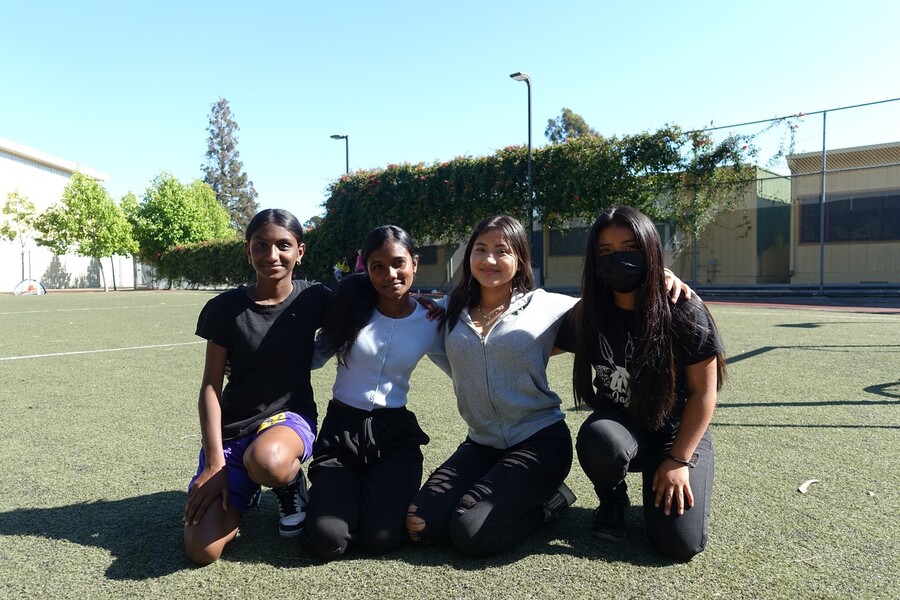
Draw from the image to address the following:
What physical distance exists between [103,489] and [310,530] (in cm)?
132

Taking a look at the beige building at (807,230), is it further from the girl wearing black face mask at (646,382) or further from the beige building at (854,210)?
the girl wearing black face mask at (646,382)

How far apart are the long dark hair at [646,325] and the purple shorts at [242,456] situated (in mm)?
1150

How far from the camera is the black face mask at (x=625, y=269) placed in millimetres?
2504

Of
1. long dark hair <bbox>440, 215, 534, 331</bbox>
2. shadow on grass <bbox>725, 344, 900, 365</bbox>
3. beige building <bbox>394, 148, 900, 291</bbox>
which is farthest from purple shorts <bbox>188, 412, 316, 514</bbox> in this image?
beige building <bbox>394, 148, 900, 291</bbox>

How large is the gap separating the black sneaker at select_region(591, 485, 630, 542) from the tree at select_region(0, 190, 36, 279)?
44.9 m

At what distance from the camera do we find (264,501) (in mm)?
3051

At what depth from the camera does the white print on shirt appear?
8.56 ft

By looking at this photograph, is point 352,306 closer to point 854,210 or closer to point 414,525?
point 414,525

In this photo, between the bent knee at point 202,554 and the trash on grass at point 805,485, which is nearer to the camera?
the bent knee at point 202,554

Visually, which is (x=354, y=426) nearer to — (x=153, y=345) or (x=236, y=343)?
(x=236, y=343)

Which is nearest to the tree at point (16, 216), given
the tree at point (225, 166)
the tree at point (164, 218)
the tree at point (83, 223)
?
the tree at point (83, 223)

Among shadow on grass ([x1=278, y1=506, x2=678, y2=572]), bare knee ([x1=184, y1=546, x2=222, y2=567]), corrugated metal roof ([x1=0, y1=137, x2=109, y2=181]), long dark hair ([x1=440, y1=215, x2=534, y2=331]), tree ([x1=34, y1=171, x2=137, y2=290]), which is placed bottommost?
shadow on grass ([x1=278, y1=506, x2=678, y2=572])

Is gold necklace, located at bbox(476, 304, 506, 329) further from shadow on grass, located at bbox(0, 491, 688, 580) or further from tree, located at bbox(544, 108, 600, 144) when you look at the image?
tree, located at bbox(544, 108, 600, 144)

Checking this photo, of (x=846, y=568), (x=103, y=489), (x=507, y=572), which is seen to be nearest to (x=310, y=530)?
(x=507, y=572)
